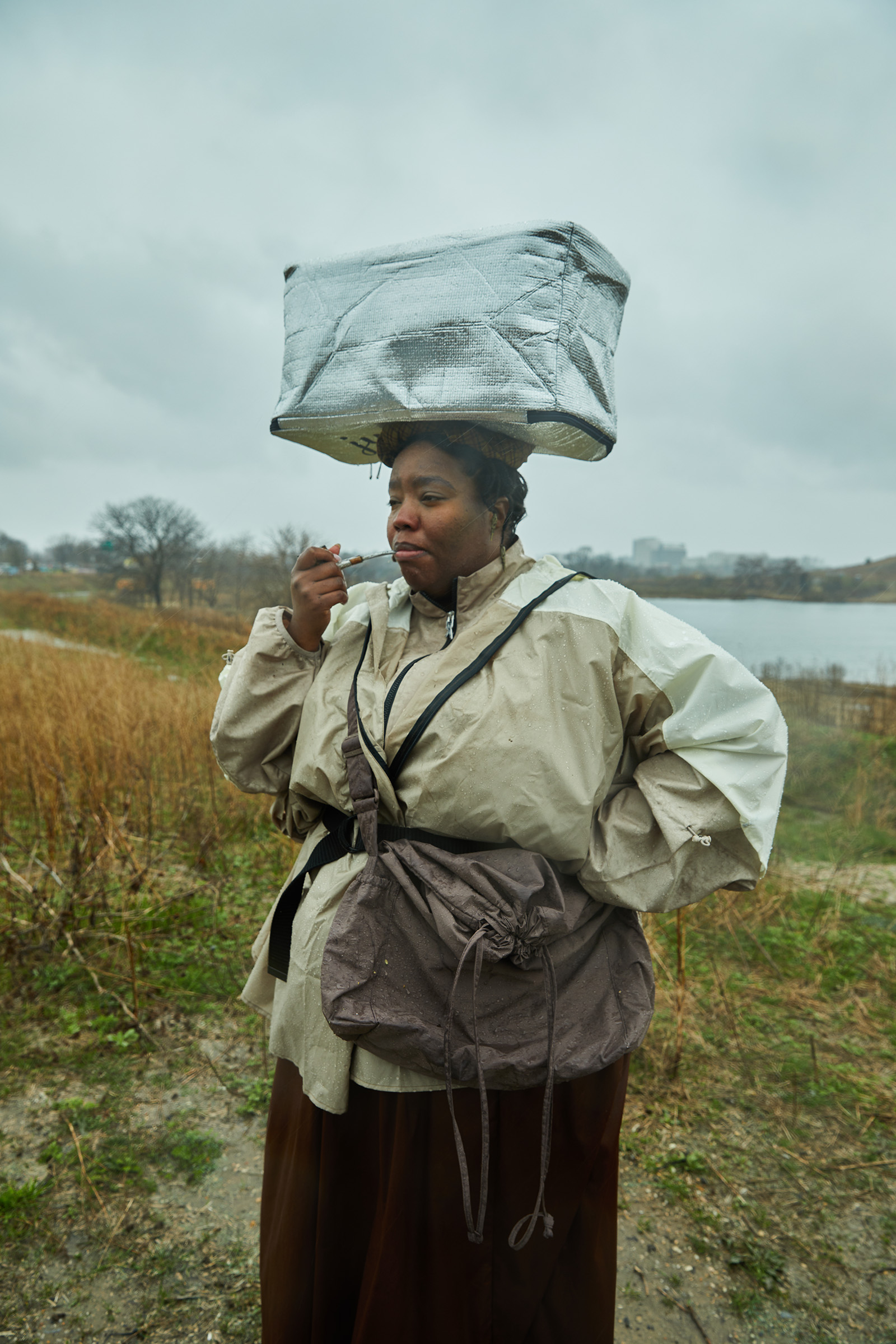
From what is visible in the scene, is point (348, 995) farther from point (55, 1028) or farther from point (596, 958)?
point (55, 1028)

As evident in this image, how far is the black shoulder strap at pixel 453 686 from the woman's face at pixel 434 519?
16 centimetres

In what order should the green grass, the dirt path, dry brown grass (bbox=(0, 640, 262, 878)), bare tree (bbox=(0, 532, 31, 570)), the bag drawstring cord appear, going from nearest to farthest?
1. the bag drawstring cord
2. the dirt path
3. the green grass
4. dry brown grass (bbox=(0, 640, 262, 878))
5. bare tree (bbox=(0, 532, 31, 570))

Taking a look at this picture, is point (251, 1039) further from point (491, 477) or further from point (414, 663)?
point (491, 477)

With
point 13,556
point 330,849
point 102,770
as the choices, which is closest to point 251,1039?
point 330,849

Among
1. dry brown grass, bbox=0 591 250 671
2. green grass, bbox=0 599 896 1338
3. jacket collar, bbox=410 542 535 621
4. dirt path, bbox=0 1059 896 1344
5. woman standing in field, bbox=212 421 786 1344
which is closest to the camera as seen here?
woman standing in field, bbox=212 421 786 1344

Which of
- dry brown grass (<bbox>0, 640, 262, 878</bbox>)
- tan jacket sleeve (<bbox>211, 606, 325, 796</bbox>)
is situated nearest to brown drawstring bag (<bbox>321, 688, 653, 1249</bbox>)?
tan jacket sleeve (<bbox>211, 606, 325, 796</bbox>)

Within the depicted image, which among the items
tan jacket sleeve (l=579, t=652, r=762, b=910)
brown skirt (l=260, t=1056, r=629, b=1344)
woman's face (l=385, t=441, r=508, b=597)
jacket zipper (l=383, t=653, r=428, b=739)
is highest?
woman's face (l=385, t=441, r=508, b=597)

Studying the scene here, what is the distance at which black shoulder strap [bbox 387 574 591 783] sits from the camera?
121 cm

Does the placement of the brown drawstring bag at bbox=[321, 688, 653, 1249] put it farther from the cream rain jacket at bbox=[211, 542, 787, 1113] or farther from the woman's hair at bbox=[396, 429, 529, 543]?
the woman's hair at bbox=[396, 429, 529, 543]

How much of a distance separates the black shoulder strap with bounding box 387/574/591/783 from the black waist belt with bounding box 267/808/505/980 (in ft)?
0.34

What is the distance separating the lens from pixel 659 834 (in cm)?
129

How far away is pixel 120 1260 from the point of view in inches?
70.1

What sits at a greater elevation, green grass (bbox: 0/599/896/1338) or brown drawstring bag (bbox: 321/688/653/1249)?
brown drawstring bag (bbox: 321/688/653/1249)

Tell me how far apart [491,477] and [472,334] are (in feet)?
0.84
